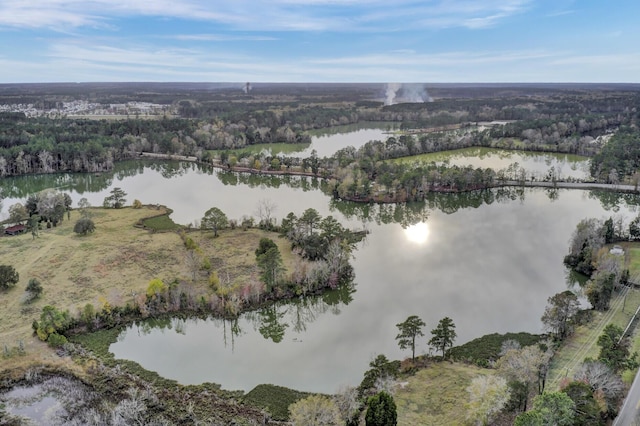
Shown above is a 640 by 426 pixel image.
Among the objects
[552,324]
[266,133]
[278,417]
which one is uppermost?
[266,133]

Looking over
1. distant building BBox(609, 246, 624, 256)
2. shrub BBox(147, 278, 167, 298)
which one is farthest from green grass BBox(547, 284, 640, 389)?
shrub BBox(147, 278, 167, 298)

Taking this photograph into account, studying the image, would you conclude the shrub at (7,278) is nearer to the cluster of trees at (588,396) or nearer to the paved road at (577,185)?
the cluster of trees at (588,396)

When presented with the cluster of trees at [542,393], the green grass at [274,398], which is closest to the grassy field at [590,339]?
the cluster of trees at [542,393]

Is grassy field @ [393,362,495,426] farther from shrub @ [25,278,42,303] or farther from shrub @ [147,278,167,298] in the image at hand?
shrub @ [25,278,42,303]

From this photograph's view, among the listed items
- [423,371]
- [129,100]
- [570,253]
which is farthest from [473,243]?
[129,100]

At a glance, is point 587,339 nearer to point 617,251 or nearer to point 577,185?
point 617,251

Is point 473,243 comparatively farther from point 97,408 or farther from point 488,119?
point 488,119
